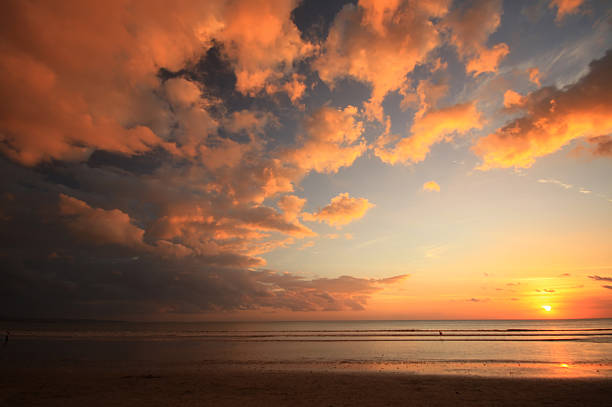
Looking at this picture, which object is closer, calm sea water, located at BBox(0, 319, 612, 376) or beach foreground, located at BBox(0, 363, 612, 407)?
beach foreground, located at BBox(0, 363, 612, 407)

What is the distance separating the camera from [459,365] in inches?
1045

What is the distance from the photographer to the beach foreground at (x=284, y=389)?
1442 centimetres

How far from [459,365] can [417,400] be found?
51.7 ft

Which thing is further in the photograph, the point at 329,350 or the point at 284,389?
the point at 329,350

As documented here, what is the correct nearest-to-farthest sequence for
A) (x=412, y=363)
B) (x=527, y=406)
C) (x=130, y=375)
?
(x=527, y=406) < (x=130, y=375) < (x=412, y=363)

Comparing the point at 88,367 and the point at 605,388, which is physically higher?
the point at 605,388

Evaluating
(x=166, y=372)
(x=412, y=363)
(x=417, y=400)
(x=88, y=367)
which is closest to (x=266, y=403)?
(x=417, y=400)

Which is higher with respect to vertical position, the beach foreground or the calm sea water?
the beach foreground

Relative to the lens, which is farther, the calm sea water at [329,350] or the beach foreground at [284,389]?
the calm sea water at [329,350]

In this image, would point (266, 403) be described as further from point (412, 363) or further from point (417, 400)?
point (412, 363)

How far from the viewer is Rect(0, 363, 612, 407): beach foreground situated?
1442 centimetres

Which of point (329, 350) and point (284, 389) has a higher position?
point (284, 389)

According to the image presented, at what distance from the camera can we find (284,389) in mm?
17000

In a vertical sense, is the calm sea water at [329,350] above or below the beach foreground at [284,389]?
below
